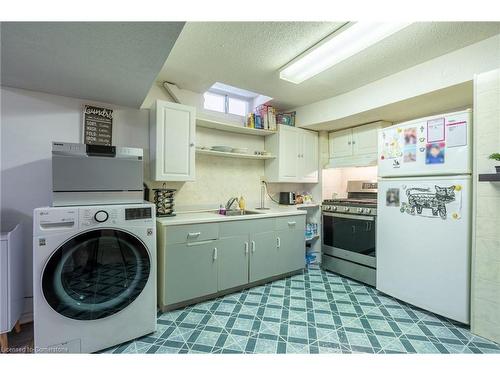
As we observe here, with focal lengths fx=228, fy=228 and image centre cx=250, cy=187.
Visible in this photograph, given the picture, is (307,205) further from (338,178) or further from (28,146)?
(28,146)

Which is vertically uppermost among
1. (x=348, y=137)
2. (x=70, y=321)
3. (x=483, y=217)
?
(x=348, y=137)

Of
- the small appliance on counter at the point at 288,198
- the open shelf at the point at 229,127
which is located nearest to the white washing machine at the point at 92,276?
the open shelf at the point at 229,127

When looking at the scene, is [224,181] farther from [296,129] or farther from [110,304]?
[110,304]

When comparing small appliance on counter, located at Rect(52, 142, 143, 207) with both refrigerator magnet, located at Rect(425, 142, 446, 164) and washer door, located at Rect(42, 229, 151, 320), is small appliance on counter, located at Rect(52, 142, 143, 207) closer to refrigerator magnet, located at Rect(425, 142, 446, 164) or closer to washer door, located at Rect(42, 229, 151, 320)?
washer door, located at Rect(42, 229, 151, 320)

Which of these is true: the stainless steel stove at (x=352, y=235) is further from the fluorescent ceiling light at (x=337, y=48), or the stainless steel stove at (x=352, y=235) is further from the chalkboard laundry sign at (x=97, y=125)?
the chalkboard laundry sign at (x=97, y=125)

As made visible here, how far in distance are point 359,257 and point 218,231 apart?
1.65m

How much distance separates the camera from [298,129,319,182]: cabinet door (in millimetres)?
3240

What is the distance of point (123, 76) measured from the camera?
5.32ft

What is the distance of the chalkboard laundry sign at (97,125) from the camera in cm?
207

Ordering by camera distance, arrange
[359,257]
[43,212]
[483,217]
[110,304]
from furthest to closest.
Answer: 1. [359,257]
2. [483,217]
3. [110,304]
4. [43,212]

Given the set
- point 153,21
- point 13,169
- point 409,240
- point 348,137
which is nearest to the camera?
point 153,21

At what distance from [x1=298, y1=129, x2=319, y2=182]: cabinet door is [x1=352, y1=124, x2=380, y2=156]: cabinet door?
1.76 ft

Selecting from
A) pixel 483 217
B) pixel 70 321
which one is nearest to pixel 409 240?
pixel 483 217

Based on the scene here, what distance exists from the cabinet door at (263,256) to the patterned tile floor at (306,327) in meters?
0.19
